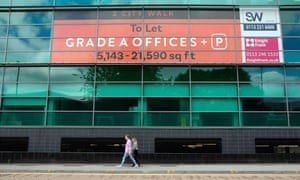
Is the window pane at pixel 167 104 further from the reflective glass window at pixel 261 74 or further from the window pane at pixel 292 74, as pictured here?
the window pane at pixel 292 74

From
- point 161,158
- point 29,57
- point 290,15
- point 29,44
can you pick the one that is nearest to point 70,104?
point 29,57

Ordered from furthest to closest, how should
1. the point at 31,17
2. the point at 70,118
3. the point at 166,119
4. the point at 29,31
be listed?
1. the point at 31,17
2. the point at 29,31
3. the point at 70,118
4. the point at 166,119

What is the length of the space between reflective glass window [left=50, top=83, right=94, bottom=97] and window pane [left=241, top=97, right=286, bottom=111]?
30.1 ft

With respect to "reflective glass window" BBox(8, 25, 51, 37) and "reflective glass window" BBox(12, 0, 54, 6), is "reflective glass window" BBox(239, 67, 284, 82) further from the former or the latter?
"reflective glass window" BBox(12, 0, 54, 6)

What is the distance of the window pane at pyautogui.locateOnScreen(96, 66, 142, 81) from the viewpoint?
54.7 feet

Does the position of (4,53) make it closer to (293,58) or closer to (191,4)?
(191,4)

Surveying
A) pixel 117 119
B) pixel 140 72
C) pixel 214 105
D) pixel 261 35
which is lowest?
pixel 117 119

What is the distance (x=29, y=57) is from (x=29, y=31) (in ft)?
5.89

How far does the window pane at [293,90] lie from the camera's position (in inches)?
641

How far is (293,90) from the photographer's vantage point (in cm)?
1634

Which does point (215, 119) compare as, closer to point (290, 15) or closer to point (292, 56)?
point (292, 56)

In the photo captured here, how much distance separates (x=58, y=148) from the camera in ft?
51.7

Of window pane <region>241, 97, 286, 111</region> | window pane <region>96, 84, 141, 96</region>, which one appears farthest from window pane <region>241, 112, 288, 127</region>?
window pane <region>96, 84, 141, 96</region>

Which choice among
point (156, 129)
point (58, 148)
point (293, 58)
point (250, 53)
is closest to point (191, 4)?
point (250, 53)
